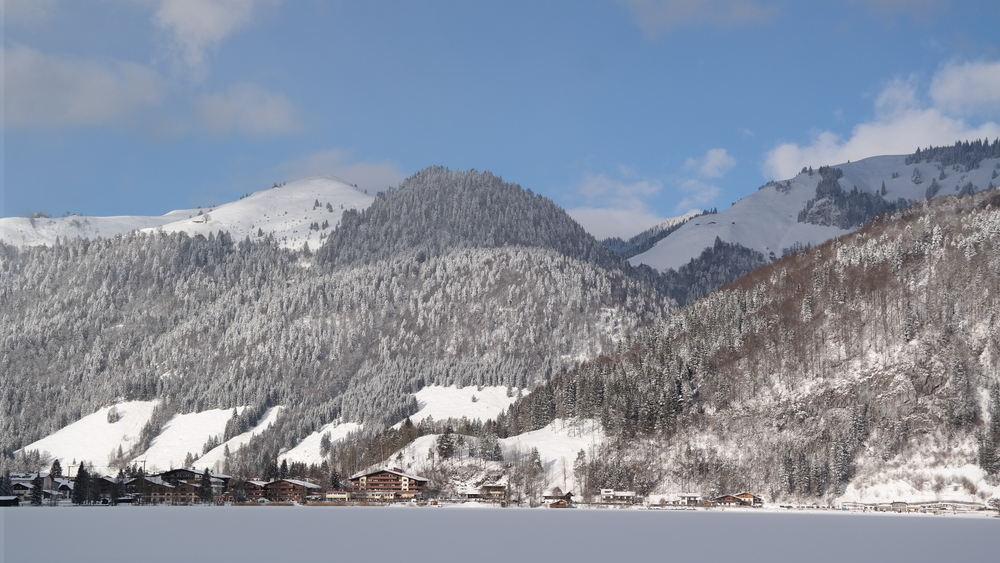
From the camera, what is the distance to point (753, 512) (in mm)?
189750

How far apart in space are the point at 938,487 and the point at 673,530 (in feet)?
314

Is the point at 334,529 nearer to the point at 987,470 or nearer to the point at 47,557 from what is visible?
the point at 47,557

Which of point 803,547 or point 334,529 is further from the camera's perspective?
point 334,529

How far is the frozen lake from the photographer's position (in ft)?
307

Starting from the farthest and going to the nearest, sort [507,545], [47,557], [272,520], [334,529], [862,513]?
[862,513] → [272,520] → [334,529] → [507,545] → [47,557]

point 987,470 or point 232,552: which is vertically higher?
point 987,470

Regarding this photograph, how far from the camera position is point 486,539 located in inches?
4363

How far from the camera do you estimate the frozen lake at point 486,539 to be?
307 ft

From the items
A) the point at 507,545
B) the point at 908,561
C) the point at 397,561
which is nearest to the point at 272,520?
the point at 507,545

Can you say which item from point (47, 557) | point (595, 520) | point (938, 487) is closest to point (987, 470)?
point (938, 487)

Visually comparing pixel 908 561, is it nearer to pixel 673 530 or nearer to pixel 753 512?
pixel 673 530

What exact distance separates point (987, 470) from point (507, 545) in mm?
134614

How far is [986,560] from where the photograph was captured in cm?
9425

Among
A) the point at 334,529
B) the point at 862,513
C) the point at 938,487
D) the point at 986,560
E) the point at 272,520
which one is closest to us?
the point at 986,560
